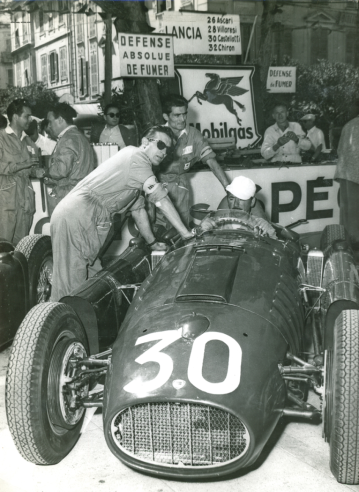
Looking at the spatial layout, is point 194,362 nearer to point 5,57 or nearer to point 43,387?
point 43,387

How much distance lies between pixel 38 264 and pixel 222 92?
5062mm

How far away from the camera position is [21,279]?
15.8 feet

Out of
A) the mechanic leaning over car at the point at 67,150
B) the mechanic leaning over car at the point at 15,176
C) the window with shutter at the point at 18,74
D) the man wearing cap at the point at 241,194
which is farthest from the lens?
the window with shutter at the point at 18,74

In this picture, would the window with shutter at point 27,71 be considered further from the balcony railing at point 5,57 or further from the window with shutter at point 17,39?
the balcony railing at point 5,57

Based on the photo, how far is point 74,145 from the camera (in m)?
5.71

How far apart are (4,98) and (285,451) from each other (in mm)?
4823

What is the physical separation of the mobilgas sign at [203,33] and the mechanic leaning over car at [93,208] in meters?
4.30

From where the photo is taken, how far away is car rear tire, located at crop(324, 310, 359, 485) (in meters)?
2.48

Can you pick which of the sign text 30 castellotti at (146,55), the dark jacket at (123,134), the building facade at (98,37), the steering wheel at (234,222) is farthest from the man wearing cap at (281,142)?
the steering wheel at (234,222)

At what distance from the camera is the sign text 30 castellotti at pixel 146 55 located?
658cm

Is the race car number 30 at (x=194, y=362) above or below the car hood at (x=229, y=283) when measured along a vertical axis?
below

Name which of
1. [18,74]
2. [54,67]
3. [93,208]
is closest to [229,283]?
[93,208]

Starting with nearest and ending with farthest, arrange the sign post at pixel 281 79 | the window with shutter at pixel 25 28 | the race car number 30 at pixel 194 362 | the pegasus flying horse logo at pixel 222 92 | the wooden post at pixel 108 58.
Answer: the race car number 30 at pixel 194 362, the window with shutter at pixel 25 28, the wooden post at pixel 108 58, the pegasus flying horse logo at pixel 222 92, the sign post at pixel 281 79

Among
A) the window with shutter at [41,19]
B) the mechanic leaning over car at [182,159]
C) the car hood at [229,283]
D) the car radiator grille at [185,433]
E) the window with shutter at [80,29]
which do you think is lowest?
the car radiator grille at [185,433]
